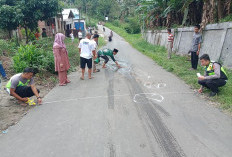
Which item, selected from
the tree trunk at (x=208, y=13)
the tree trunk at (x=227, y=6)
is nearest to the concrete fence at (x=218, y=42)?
the tree trunk at (x=208, y=13)

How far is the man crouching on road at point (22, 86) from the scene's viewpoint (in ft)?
13.6

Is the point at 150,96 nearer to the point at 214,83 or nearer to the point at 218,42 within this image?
the point at 214,83

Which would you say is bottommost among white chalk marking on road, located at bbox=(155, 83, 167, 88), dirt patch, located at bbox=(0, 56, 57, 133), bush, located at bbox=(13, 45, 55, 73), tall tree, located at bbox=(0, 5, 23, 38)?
dirt patch, located at bbox=(0, 56, 57, 133)

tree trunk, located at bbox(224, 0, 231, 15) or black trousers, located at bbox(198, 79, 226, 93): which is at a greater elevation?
tree trunk, located at bbox(224, 0, 231, 15)

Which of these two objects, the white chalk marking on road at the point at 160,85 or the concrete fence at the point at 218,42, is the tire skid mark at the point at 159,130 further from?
the concrete fence at the point at 218,42

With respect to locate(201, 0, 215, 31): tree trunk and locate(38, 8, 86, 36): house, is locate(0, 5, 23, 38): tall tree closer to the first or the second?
locate(38, 8, 86, 36): house

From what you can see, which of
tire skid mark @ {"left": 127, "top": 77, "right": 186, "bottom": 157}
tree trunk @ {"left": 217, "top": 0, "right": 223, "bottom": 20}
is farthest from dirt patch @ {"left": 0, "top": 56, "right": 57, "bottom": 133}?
tree trunk @ {"left": 217, "top": 0, "right": 223, "bottom": 20}

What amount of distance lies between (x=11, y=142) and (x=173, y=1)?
11588 millimetres

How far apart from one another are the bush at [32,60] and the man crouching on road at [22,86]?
2.36 meters

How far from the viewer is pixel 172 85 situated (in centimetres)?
572

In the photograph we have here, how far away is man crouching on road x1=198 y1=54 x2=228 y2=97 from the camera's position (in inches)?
171

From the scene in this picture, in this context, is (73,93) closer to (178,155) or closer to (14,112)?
(14,112)

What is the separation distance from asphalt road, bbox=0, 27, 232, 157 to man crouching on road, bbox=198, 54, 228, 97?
0.46m

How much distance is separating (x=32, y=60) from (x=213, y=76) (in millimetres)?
6392
